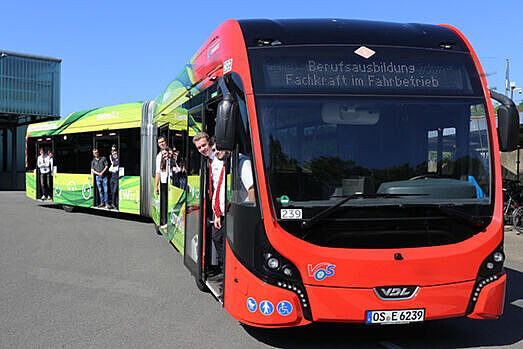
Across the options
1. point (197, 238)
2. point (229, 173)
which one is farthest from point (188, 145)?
point (229, 173)

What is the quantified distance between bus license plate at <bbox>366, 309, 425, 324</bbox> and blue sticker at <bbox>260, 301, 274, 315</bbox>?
758 mm

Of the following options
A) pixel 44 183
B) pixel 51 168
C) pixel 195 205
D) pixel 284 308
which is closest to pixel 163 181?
pixel 195 205

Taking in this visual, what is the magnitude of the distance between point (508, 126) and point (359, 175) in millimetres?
1430

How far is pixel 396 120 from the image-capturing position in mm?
5086

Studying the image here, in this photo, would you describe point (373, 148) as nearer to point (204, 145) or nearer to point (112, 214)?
point (204, 145)

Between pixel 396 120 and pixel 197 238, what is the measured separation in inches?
114

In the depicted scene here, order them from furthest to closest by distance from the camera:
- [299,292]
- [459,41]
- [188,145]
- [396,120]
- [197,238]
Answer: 1. [188,145]
2. [197,238]
3. [459,41]
4. [396,120]
5. [299,292]

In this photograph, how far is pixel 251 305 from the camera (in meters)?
4.80

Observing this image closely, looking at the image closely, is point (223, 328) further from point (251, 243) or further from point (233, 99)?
point (233, 99)

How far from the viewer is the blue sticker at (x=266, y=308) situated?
4.68 metres

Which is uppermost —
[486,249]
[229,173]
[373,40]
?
[373,40]

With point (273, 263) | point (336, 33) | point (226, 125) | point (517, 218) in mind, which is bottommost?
point (517, 218)

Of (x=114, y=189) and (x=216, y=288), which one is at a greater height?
(x=114, y=189)

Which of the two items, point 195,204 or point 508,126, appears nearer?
point 508,126
